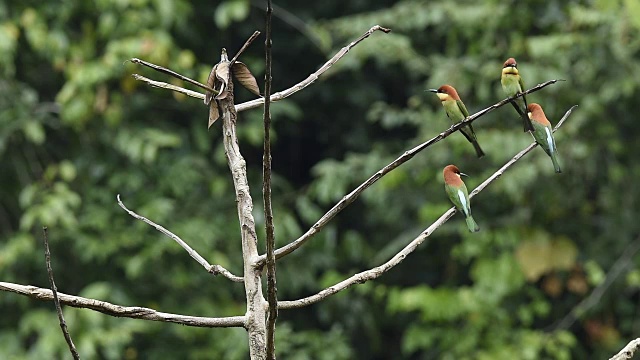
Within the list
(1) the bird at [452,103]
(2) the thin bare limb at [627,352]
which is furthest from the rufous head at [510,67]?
(2) the thin bare limb at [627,352]

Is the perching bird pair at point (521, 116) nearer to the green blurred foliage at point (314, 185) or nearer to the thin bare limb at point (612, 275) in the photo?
the green blurred foliage at point (314, 185)

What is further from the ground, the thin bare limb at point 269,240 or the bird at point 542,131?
the bird at point 542,131

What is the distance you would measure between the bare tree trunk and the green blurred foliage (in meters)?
3.25

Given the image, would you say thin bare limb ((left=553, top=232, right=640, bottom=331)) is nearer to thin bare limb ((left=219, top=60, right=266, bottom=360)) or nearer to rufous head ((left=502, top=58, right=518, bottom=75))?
rufous head ((left=502, top=58, right=518, bottom=75))

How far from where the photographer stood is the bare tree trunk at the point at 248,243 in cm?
100

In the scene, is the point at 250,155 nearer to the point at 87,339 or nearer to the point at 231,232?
the point at 231,232

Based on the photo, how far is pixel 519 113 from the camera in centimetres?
123

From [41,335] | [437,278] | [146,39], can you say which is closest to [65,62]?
[146,39]

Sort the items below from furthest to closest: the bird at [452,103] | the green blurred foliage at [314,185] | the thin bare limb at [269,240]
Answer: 1. the green blurred foliage at [314,185]
2. the bird at [452,103]
3. the thin bare limb at [269,240]

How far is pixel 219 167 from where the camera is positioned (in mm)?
5434

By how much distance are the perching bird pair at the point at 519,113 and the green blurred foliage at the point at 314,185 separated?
9.51ft

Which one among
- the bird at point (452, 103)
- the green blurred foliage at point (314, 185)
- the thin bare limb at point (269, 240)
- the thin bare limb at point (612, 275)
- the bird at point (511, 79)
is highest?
the green blurred foliage at point (314, 185)

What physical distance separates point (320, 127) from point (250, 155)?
0.51 m

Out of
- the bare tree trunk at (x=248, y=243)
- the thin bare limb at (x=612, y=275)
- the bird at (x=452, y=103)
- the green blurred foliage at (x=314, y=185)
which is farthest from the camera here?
the thin bare limb at (x=612, y=275)
